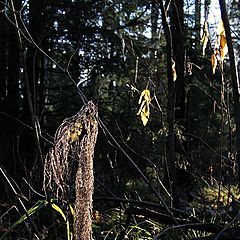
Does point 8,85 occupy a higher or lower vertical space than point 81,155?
higher

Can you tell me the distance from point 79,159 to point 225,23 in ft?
2.87

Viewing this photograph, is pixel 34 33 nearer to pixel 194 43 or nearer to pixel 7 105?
pixel 7 105

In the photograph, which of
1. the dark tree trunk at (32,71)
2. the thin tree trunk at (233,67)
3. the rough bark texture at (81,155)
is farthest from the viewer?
the dark tree trunk at (32,71)

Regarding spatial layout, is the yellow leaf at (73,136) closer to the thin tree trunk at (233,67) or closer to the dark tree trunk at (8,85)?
the thin tree trunk at (233,67)

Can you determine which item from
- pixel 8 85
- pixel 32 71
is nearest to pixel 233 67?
pixel 32 71

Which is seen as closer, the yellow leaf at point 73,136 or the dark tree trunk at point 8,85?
the yellow leaf at point 73,136

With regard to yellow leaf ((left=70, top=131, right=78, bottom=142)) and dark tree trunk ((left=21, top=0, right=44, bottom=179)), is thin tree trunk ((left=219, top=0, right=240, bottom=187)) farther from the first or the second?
dark tree trunk ((left=21, top=0, right=44, bottom=179))

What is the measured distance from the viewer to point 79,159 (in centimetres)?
221

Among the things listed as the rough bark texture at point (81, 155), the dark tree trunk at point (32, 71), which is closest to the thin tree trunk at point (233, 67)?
the rough bark texture at point (81, 155)

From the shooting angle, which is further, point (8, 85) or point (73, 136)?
point (8, 85)

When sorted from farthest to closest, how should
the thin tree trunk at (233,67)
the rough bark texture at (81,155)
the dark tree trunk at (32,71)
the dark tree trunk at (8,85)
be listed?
the dark tree trunk at (8,85), the dark tree trunk at (32,71), the rough bark texture at (81,155), the thin tree trunk at (233,67)

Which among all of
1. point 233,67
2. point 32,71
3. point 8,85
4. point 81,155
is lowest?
point 81,155

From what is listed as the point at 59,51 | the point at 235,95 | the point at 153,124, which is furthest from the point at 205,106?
the point at 235,95

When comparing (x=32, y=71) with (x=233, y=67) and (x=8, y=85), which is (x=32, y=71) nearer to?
(x=8, y=85)
